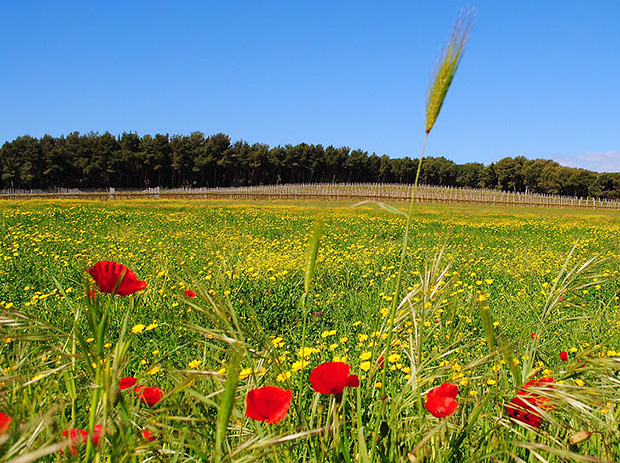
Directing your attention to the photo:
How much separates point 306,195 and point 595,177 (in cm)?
7720

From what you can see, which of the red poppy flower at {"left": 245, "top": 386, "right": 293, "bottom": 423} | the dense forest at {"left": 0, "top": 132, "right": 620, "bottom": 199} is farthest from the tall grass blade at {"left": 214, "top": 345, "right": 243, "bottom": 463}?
the dense forest at {"left": 0, "top": 132, "right": 620, "bottom": 199}

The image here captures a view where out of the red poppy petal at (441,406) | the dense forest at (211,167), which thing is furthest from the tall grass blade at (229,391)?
the dense forest at (211,167)

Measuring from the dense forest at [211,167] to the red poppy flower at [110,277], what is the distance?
87.0 meters

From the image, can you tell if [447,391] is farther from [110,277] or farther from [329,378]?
[110,277]

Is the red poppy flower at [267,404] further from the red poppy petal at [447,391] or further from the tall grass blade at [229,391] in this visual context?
the red poppy petal at [447,391]

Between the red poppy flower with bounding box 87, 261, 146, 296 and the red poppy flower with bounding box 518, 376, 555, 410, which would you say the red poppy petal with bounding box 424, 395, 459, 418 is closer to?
the red poppy flower with bounding box 518, 376, 555, 410

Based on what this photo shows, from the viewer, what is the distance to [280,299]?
13.3 ft

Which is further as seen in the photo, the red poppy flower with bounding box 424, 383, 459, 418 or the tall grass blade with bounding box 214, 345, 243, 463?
the red poppy flower with bounding box 424, 383, 459, 418

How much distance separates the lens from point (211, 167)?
88562 millimetres

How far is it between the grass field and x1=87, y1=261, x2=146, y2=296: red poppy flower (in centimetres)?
4

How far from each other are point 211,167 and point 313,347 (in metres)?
89.0

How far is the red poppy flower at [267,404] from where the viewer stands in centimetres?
85

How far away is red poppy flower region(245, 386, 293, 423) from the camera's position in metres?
0.85

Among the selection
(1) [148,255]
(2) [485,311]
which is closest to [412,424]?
(2) [485,311]
